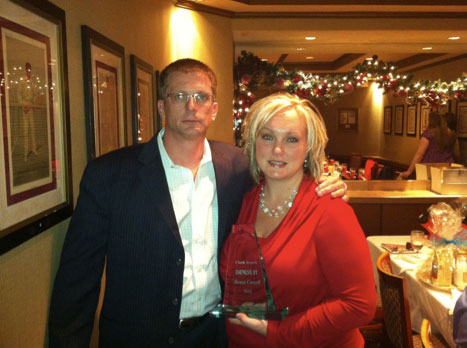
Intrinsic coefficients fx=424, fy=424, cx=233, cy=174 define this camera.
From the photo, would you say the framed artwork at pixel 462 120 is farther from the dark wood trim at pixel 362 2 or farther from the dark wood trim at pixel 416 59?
the dark wood trim at pixel 362 2

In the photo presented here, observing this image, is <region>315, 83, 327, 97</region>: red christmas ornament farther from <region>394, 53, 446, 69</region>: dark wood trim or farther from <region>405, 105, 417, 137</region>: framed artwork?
<region>405, 105, 417, 137</region>: framed artwork

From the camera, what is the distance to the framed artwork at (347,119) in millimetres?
12328

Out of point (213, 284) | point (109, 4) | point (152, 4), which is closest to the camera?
point (213, 284)

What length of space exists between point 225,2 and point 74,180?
3419 millimetres

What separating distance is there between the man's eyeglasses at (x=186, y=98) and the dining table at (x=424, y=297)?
66.0 inches

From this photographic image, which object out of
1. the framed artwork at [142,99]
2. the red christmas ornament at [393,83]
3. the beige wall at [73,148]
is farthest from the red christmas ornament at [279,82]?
the framed artwork at [142,99]

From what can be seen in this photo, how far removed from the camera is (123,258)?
1508 mm

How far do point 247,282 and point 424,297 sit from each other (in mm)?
1596

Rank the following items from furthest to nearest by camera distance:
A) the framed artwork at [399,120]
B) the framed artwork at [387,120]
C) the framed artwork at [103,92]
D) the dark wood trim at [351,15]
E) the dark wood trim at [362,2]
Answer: the framed artwork at [387,120] → the framed artwork at [399,120] → the dark wood trim at [351,15] → the dark wood trim at [362,2] → the framed artwork at [103,92]

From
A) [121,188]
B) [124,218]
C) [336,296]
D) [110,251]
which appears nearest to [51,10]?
[121,188]

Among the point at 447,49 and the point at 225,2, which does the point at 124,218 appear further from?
the point at 447,49

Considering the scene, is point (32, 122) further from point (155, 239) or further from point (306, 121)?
point (306, 121)

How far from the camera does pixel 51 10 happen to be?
1358mm

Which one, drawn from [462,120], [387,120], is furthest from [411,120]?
[462,120]
